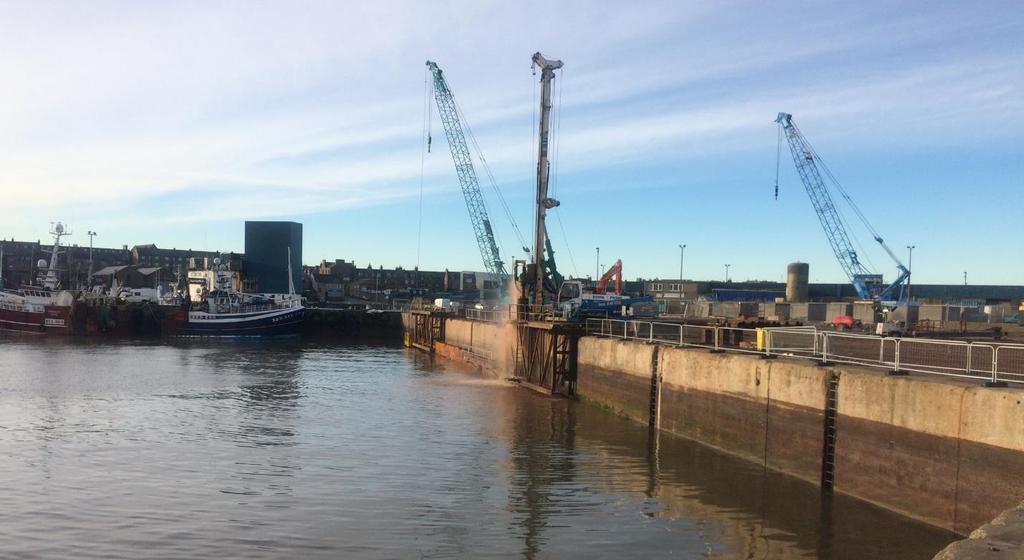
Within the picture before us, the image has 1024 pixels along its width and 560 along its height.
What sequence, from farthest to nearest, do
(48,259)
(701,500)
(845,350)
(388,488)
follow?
(48,259)
(845,350)
(388,488)
(701,500)

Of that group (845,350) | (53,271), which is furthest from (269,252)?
(845,350)

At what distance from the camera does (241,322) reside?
93.8m

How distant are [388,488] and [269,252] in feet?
385

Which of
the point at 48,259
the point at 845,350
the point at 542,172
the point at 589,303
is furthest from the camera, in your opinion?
the point at 48,259

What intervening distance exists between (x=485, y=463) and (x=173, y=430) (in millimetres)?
12952

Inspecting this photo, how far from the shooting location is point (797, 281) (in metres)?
119

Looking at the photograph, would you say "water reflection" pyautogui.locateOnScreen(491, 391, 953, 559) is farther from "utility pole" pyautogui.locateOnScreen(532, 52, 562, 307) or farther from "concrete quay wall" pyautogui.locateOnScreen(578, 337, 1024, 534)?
"utility pole" pyautogui.locateOnScreen(532, 52, 562, 307)

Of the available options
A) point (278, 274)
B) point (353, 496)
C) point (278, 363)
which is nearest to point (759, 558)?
point (353, 496)

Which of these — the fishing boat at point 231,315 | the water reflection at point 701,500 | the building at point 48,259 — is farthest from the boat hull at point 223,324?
the water reflection at point 701,500

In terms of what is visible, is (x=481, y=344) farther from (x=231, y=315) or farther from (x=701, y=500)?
(x=231, y=315)

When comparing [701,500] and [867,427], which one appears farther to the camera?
[701,500]

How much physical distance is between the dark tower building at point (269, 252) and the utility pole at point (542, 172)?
8865 centimetres

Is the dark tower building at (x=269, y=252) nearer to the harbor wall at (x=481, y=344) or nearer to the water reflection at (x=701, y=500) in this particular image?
the harbor wall at (x=481, y=344)

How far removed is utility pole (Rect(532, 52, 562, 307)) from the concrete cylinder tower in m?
78.1
